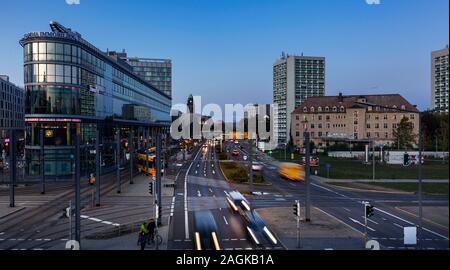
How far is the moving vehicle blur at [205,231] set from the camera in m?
16.8

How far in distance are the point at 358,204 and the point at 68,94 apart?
28197mm

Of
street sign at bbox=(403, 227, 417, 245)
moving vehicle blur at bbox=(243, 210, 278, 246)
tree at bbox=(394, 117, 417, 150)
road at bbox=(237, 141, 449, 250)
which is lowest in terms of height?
road at bbox=(237, 141, 449, 250)

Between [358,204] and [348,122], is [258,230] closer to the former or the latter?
[358,204]

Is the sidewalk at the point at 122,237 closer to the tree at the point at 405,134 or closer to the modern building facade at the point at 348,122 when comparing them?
the modern building facade at the point at 348,122

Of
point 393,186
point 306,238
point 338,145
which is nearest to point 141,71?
point 306,238

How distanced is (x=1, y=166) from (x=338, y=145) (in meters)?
61.3

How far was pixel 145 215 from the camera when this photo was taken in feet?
82.9

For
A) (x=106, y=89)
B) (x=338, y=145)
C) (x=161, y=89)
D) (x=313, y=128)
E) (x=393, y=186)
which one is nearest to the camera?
(x=161, y=89)

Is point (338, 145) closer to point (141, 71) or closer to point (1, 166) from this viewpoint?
point (1, 166)

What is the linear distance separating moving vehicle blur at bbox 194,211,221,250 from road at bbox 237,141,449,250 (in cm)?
534

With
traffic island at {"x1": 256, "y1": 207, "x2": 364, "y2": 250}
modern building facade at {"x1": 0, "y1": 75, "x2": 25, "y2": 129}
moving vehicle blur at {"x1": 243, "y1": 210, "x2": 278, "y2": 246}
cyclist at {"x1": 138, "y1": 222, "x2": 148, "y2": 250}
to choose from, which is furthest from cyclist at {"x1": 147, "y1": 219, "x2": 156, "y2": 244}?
modern building facade at {"x1": 0, "y1": 75, "x2": 25, "y2": 129}

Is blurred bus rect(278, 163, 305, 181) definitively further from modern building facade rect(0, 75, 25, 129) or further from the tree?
modern building facade rect(0, 75, 25, 129)

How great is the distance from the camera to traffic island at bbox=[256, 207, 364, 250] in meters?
16.4
